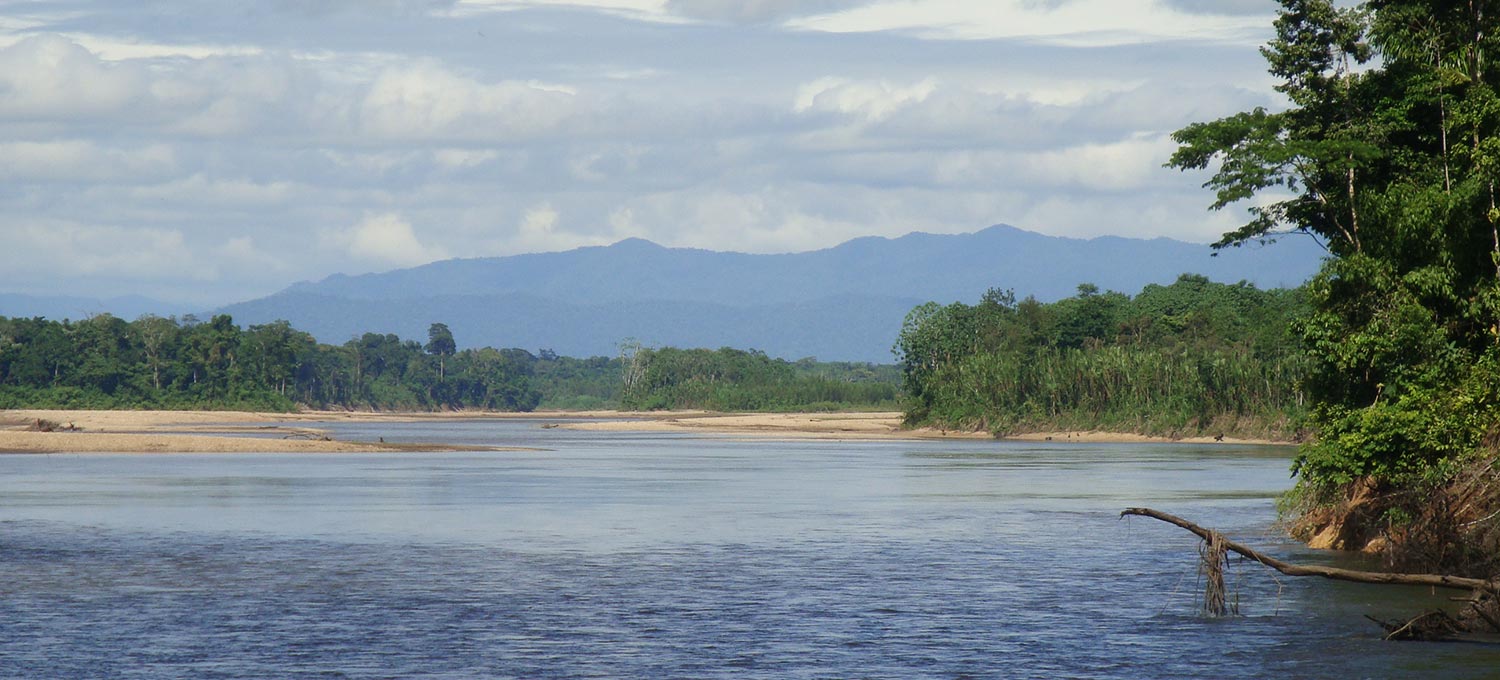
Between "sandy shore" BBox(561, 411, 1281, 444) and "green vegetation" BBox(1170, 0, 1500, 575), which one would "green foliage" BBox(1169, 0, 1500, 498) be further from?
"sandy shore" BBox(561, 411, 1281, 444)

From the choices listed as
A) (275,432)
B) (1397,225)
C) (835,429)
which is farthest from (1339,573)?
(835,429)

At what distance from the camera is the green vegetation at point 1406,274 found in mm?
27000

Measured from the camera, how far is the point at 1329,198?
35.3 m

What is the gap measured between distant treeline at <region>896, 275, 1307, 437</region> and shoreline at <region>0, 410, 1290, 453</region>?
1.78m

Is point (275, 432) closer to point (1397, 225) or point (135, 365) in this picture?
point (135, 365)

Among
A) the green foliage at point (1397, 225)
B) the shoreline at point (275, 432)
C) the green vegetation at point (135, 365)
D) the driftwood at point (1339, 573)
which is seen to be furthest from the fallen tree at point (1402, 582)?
the green vegetation at point (135, 365)

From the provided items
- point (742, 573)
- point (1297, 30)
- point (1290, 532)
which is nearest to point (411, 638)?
point (742, 573)

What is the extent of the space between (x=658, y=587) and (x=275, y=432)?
327 ft

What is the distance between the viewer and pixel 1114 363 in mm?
123438

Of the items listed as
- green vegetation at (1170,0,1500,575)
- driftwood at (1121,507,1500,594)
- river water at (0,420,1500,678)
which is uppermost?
green vegetation at (1170,0,1500,575)

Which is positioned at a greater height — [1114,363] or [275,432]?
[1114,363]

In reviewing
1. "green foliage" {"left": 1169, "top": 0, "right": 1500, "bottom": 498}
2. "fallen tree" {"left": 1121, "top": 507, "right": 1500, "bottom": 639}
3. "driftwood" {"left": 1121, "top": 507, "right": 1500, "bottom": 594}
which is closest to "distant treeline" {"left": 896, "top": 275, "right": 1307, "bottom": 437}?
"green foliage" {"left": 1169, "top": 0, "right": 1500, "bottom": 498}

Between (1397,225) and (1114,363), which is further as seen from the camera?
(1114,363)

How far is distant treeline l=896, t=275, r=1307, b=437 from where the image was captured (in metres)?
113
